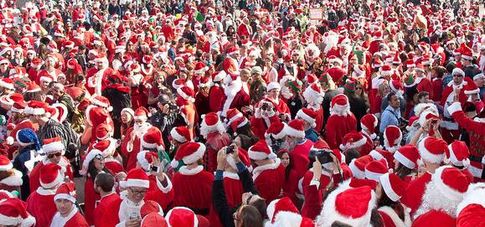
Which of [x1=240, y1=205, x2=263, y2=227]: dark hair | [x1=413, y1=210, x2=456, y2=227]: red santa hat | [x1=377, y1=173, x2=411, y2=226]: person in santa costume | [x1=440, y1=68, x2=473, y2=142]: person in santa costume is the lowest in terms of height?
[x1=440, y1=68, x2=473, y2=142]: person in santa costume

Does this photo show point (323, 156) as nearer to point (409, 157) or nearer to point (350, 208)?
point (409, 157)

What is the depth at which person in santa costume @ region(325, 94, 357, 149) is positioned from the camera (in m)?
8.38

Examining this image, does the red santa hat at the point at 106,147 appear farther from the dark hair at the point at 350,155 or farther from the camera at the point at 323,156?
the dark hair at the point at 350,155

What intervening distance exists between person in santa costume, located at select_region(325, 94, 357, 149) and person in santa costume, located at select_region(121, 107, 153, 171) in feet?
7.38

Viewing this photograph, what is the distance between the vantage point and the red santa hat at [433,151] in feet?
18.4

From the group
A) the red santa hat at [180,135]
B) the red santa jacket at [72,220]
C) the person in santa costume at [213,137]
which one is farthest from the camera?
the person in santa costume at [213,137]

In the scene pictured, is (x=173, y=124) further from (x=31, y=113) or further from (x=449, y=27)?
(x=449, y=27)

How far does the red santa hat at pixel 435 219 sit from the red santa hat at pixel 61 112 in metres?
5.38

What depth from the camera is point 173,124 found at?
9164mm

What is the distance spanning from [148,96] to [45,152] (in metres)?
4.58

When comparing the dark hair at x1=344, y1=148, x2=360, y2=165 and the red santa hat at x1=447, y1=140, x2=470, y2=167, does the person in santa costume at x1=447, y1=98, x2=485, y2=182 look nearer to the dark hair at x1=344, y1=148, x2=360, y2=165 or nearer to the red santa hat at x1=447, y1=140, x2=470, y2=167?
the red santa hat at x1=447, y1=140, x2=470, y2=167

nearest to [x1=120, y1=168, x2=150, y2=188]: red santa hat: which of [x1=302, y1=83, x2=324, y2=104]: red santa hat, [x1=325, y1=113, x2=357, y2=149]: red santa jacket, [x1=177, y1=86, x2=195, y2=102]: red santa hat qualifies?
[x1=325, y1=113, x2=357, y2=149]: red santa jacket

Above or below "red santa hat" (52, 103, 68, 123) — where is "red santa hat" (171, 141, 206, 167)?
above

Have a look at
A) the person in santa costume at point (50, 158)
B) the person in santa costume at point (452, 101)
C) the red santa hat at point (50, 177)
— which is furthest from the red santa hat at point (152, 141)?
the person in santa costume at point (452, 101)
